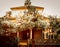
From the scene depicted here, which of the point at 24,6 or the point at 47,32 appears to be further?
the point at 24,6

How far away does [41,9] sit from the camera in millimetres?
11242

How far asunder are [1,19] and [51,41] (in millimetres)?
3549

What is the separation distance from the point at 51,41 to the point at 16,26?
2.51 m

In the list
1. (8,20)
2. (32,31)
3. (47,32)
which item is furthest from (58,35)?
(8,20)

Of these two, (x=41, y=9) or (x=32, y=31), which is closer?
(x=32, y=31)

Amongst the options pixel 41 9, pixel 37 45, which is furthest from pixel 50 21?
pixel 37 45

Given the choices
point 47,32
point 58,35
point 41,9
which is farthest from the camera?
point 41,9

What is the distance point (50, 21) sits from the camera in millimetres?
9984

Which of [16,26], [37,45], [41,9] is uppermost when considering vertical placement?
[41,9]

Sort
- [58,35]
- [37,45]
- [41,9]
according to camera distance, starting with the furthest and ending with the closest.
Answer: [41,9] → [58,35] → [37,45]

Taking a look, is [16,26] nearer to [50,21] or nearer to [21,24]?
[21,24]

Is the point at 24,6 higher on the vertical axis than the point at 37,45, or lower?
higher

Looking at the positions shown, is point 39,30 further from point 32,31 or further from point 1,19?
point 1,19

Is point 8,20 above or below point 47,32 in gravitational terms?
above
